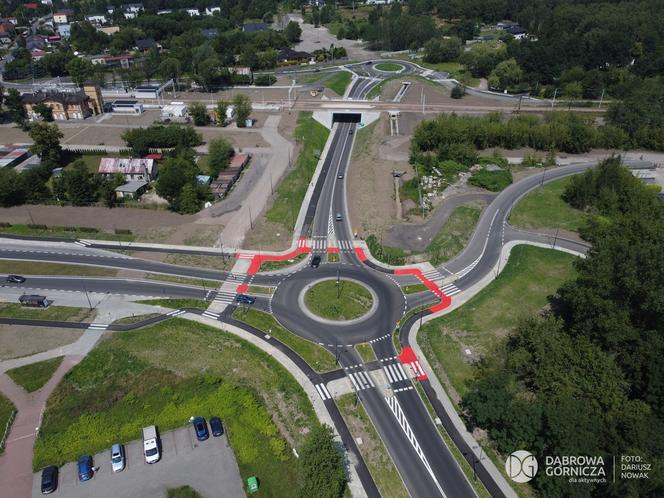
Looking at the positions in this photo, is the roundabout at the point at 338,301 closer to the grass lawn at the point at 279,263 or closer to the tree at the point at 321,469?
the grass lawn at the point at 279,263

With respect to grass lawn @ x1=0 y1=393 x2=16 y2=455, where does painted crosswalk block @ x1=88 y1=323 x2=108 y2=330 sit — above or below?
above

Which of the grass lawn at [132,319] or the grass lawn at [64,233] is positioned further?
the grass lawn at [64,233]

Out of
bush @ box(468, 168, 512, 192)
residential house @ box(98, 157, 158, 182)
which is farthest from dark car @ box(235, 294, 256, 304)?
bush @ box(468, 168, 512, 192)

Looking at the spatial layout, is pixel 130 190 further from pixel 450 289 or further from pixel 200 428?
pixel 450 289

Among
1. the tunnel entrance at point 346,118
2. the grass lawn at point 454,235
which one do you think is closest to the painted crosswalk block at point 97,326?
the grass lawn at point 454,235

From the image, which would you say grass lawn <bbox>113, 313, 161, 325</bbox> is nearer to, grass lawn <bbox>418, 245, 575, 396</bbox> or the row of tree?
grass lawn <bbox>418, 245, 575, 396</bbox>

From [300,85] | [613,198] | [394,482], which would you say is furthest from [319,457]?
[300,85]

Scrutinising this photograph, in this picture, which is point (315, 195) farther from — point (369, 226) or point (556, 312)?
point (556, 312)
